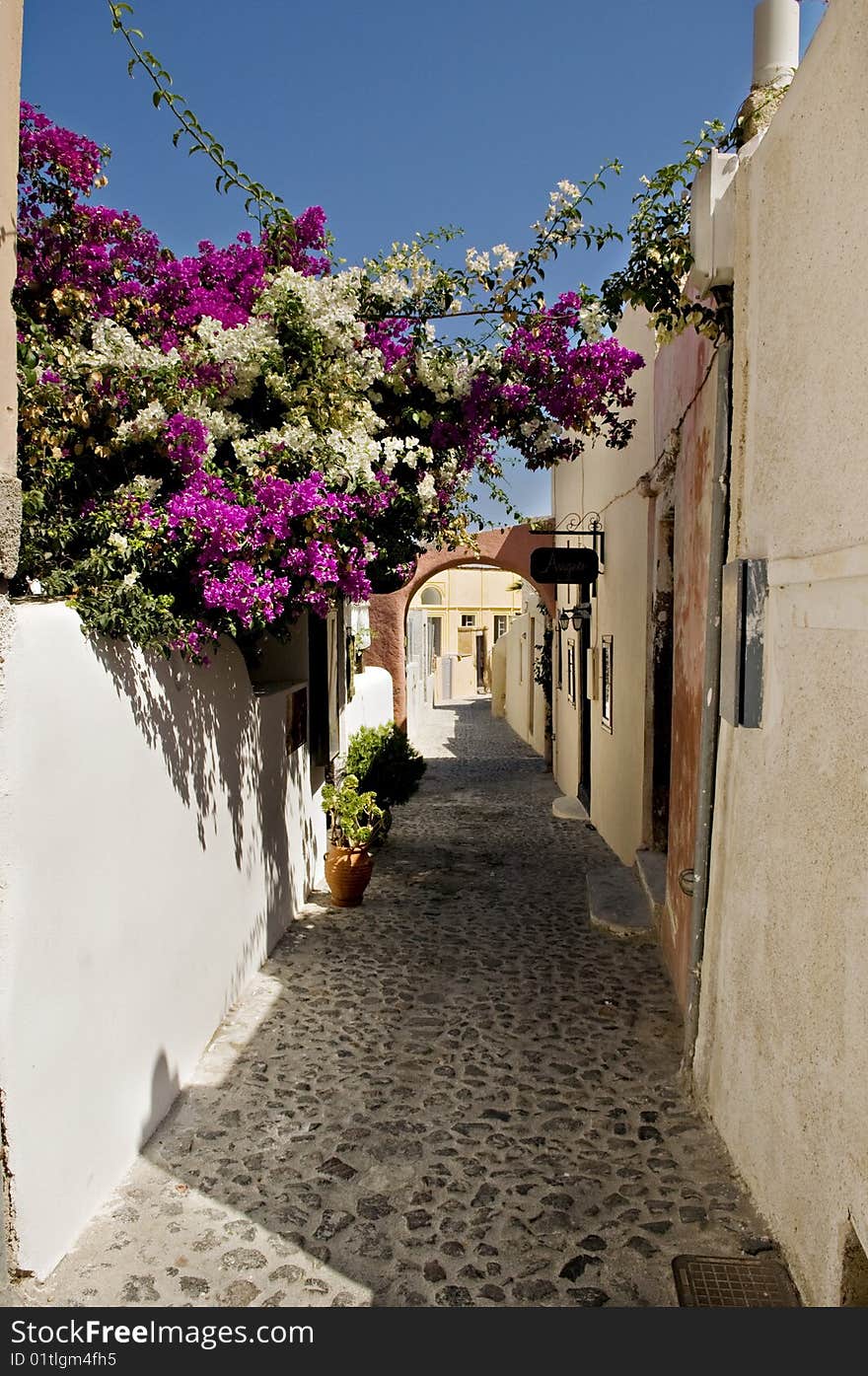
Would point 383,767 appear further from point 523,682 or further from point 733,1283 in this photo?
point 523,682

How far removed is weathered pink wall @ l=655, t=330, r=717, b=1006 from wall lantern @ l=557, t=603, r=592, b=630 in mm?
4716

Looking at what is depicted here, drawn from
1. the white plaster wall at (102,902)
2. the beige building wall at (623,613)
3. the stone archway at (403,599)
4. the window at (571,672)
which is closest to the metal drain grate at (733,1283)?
the white plaster wall at (102,902)

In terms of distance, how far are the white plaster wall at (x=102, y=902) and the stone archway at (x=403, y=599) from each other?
32.4 feet

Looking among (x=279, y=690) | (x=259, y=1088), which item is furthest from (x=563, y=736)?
(x=259, y=1088)

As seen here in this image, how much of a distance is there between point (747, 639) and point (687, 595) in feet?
7.93

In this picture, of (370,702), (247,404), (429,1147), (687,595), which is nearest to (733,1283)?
(429,1147)

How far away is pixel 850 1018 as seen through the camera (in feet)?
7.46

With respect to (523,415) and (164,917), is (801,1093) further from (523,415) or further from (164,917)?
(523,415)

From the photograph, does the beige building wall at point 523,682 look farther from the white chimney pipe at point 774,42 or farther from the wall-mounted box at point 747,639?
the wall-mounted box at point 747,639

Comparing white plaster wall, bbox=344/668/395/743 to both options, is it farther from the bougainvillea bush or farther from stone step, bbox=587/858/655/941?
the bougainvillea bush

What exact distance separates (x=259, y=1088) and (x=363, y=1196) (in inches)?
41.3

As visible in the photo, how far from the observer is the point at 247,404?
15.6 ft

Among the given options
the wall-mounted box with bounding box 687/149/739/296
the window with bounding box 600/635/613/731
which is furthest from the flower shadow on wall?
the window with bounding box 600/635/613/731

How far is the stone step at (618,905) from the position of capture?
641 centimetres
